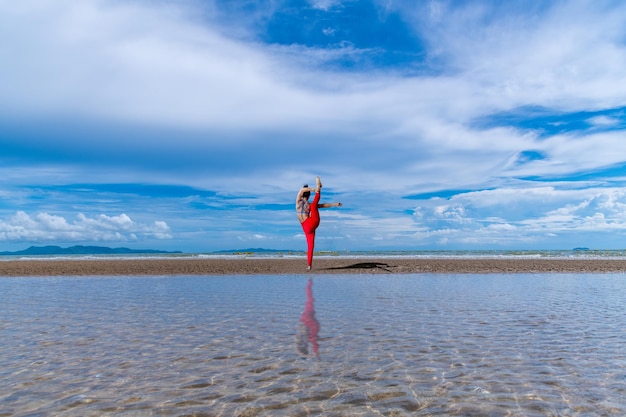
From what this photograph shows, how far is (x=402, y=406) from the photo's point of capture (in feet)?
20.7

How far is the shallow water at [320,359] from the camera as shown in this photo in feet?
21.2

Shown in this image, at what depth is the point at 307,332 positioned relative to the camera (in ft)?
37.0

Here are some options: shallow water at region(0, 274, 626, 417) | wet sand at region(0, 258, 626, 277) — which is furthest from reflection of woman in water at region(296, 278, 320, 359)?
wet sand at region(0, 258, 626, 277)

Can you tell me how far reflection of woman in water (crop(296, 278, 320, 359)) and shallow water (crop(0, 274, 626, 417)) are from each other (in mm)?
173

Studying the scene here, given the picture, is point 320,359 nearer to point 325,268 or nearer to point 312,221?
point 312,221

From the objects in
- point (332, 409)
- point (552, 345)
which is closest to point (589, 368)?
point (552, 345)

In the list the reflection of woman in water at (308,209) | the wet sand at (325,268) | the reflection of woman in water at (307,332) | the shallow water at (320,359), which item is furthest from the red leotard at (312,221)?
the reflection of woman in water at (307,332)

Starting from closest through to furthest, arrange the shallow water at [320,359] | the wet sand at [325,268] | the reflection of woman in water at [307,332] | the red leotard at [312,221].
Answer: the shallow water at [320,359]
the reflection of woman in water at [307,332]
the red leotard at [312,221]
the wet sand at [325,268]

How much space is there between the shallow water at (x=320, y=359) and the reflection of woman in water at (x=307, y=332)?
0.57 ft

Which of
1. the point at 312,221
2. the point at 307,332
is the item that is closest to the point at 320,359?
the point at 307,332

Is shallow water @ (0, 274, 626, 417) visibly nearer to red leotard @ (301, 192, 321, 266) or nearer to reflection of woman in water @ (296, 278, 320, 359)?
reflection of woman in water @ (296, 278, 320, 359)

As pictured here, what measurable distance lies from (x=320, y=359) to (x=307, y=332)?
2.53 metres

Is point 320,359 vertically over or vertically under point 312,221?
under

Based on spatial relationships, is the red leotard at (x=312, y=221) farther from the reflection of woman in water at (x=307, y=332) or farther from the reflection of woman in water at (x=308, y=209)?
the reflection of woman in water at (x=307, y=332)
